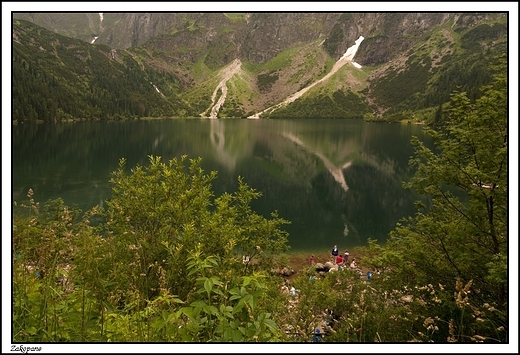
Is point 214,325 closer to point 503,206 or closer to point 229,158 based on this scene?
point 503,206

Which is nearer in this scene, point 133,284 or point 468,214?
point 133,284

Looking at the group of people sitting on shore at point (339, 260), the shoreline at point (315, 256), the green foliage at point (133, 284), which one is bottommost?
the shoreline at point (315, 256)

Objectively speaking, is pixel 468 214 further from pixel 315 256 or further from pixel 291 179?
pixel 291 179

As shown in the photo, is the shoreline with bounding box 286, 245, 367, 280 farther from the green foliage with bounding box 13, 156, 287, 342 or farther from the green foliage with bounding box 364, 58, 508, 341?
the green foliage with bounding box 13, 156, 287, 342

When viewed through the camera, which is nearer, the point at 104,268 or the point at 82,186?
the point at 104,268

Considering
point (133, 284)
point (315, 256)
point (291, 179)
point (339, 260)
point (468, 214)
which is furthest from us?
point (291, 179)

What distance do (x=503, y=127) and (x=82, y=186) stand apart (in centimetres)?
5381

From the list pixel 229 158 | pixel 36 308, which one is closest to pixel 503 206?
pixel 36 308

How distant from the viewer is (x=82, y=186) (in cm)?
5272

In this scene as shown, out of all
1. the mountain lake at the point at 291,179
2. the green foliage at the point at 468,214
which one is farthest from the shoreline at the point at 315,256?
the green foliage at the point at 468,214

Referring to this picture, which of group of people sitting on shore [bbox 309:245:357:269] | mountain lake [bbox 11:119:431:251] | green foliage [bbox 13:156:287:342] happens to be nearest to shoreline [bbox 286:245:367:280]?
group of people sitting on shore [bbox 309:245:357:269]

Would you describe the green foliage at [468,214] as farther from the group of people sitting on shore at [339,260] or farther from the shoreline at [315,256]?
the shoreline at [315,256]

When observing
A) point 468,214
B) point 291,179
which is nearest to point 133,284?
point 468,214

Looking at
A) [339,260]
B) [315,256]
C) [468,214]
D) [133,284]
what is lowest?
[315,256]
